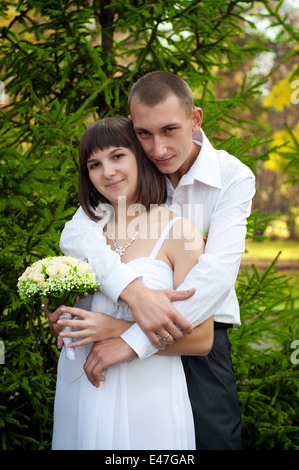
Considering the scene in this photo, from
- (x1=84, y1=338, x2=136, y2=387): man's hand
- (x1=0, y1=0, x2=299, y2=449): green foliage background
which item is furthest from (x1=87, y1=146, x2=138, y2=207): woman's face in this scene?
(x1=0, y1=0, x2=299, y2=449): green foliage background

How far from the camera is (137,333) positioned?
6.61 feet

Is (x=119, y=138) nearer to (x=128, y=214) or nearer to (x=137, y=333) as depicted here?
(x=128, y=214)

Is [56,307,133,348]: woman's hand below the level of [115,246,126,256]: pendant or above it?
below

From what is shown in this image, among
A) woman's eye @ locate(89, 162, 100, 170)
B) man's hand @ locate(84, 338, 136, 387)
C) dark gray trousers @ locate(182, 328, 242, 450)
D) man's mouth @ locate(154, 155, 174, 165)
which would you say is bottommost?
dark gray trousers @ locate(182, 328, 242, 450)

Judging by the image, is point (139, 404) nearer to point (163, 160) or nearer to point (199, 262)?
point (199, 262)

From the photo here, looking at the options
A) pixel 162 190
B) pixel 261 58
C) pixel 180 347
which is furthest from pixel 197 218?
pixel 261 58

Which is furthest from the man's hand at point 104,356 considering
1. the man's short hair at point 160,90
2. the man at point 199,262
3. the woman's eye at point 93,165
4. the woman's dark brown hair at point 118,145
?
the man's short hair at point 160,90

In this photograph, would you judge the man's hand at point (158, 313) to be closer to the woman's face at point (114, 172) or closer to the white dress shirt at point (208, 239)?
the white dress shirt at point (208, 239)

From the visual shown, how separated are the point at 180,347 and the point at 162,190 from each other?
789 millimetres

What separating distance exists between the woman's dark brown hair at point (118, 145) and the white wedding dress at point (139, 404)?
0.21m

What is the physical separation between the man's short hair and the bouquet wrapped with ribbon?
0.88 metres

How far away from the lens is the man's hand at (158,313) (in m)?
1.97

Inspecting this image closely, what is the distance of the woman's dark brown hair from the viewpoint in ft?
7.28

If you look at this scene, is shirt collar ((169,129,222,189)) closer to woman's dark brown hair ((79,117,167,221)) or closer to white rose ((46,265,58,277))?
woman's dark brown hair ((79,117,167,221))
